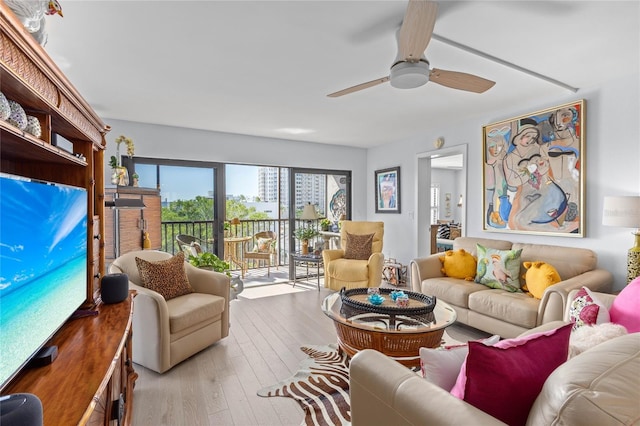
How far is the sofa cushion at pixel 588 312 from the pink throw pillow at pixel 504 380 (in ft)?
3.41

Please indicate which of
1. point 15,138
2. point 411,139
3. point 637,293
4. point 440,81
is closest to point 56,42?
point 15,138

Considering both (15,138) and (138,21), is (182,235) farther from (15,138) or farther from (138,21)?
(15,138)

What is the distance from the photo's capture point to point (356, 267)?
443 centimetres

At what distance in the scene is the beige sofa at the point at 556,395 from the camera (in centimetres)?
70

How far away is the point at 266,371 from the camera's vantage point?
8.04 feet

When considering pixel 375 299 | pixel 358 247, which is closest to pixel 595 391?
pixel 375 299

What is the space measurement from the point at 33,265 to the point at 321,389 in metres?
1.80

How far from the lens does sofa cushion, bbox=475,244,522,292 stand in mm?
3113

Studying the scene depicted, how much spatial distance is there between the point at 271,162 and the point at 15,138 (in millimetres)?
4297

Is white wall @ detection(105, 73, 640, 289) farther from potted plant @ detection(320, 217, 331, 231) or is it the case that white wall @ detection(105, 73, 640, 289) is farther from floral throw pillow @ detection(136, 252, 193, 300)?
floral throw pillow @ detection(136, 252, 193, 300)

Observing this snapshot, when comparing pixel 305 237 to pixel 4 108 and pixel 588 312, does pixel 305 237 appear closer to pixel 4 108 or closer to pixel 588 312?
pixel 588 312

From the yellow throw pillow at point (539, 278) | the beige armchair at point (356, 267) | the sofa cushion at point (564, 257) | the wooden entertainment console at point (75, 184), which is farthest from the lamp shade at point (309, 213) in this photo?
the wooden entertainment console at point (75, 184)

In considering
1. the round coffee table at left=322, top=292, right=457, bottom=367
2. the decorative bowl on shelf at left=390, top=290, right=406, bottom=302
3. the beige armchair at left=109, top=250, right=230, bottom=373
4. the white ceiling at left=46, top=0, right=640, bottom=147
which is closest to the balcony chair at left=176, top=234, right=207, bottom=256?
the beige armchair at left=109, top=250, right=230, bottom=373

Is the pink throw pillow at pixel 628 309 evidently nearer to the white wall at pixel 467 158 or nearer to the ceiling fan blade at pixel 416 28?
the white wall at pixel 467 158
